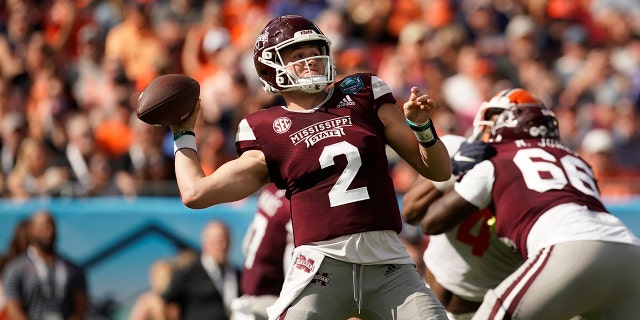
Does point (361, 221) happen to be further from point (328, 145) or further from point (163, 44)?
point (163, 44)

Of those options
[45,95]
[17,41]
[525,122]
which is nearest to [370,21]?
[45,95]

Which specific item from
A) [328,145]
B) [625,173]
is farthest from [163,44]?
[328,145]

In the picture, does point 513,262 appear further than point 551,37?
No

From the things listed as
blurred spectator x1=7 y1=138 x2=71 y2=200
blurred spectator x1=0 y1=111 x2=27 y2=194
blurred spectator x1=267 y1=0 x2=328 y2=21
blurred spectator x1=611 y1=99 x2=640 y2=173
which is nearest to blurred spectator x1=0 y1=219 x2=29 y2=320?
blurred spectator x1=7 y1=138 x2=71 y2=200

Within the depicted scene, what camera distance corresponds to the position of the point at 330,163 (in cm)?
474

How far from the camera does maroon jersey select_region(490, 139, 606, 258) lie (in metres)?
5.46

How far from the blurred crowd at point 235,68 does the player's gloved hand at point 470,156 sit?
3.54 metres

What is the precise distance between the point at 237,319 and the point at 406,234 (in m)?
1.96

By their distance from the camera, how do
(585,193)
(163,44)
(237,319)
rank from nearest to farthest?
(585,193) < (237,319) < (163,44)

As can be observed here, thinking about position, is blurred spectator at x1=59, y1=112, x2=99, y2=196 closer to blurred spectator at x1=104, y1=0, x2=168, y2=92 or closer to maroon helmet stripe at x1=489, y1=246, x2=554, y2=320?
blurred spectator at x1=104, y1=0, x2=168, y2=92

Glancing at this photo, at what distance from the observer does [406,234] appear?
29.4ft

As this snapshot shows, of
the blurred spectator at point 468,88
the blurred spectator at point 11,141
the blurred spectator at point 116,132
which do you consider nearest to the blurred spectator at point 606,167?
the blurred spectator at point 468,88

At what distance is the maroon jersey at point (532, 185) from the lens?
17.9 ft

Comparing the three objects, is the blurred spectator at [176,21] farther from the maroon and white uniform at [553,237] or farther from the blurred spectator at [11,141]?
the maroon and white uniform at [553,237]
